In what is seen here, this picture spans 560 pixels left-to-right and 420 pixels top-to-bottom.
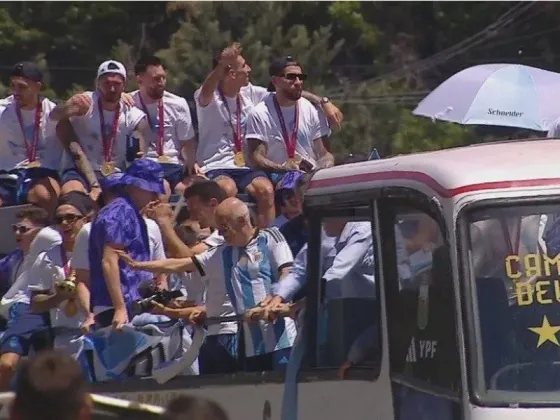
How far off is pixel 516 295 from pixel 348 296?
113 cm

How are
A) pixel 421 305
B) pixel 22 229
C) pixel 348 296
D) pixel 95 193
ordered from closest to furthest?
1. pixel 421 305
2. pixel 348 296
3. pixel 22 229
4. pixel 95 193

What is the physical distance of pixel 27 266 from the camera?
9031 mm

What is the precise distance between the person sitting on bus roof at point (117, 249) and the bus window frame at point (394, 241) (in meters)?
2.21

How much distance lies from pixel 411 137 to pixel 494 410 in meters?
26.4

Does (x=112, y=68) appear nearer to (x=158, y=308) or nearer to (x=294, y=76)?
(x=294, y=76)

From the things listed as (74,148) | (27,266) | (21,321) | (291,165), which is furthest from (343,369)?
(74,148)

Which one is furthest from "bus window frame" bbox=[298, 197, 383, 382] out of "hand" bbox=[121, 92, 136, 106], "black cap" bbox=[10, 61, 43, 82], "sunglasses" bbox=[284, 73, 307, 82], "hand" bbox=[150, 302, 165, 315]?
"black cap" bbox=[10, 61, 43, 82]

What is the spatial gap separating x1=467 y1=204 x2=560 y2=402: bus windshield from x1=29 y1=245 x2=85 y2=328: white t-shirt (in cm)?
352

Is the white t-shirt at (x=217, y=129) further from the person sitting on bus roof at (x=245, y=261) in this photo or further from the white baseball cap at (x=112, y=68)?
the person sitting on bus roof at (x=245, y=261)

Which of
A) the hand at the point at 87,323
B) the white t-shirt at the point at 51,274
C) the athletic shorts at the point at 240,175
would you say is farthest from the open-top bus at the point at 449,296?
the athletic shorts at the point at 240,175

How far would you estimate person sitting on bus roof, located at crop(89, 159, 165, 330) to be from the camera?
8.34 m

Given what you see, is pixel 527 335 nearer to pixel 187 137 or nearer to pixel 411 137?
pixel 187 137

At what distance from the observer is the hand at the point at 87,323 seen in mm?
8062

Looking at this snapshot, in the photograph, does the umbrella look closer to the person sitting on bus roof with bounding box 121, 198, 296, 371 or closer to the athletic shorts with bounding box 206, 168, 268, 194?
the athletic shorts with bounding box 206, 168, 268, 194
